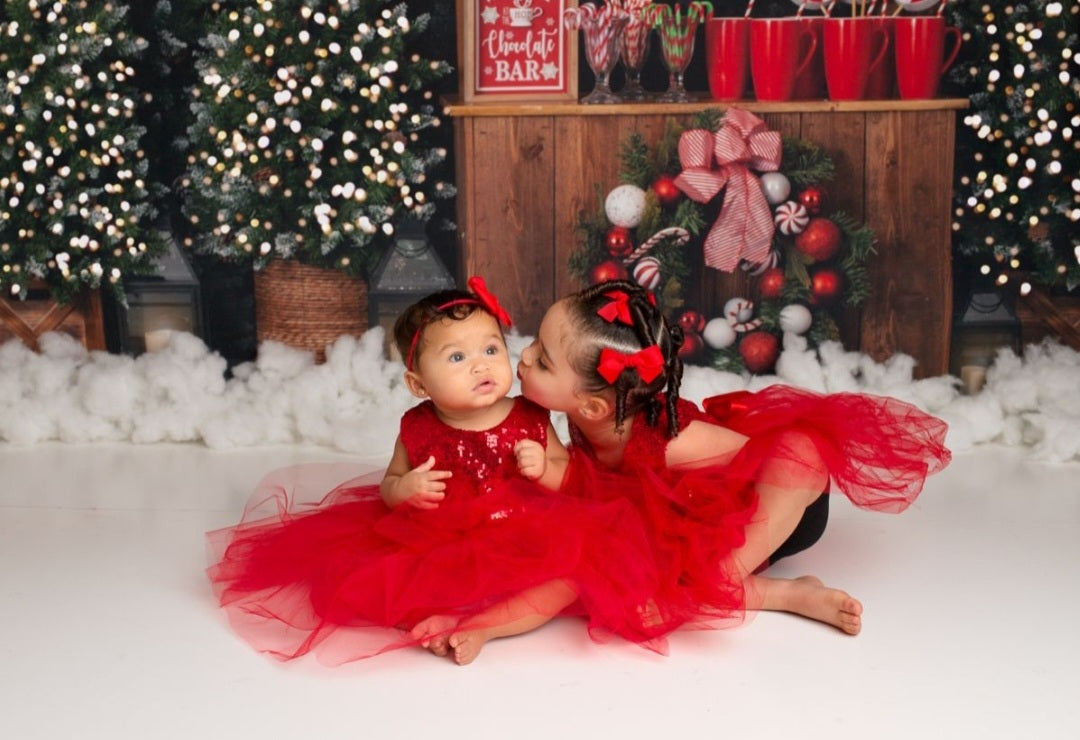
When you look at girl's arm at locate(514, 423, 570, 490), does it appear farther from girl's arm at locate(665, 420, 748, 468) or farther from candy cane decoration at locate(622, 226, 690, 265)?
candy cane decoration at locate(622, 226, 690, 265)

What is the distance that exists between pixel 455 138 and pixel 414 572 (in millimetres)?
1749

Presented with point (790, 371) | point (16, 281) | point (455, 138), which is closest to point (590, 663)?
point (790, 371)

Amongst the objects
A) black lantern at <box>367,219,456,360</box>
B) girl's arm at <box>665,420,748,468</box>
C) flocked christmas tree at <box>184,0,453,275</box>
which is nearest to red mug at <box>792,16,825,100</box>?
flocked christmas tree at <box>184,0,453,275</box>

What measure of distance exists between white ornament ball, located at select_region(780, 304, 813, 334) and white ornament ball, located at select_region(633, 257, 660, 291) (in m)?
0.33

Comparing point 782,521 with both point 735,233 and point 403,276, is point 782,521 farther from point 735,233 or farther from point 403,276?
point 403,276

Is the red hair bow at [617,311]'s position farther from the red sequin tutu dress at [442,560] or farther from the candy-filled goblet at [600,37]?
the candy-filled goblet at [600,37]

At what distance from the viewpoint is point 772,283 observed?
10.6ft

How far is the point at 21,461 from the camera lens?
2.85 m

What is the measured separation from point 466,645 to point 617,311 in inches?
20.8

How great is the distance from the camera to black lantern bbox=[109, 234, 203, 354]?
340 centimetres

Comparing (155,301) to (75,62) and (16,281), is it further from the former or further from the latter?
(75,62)

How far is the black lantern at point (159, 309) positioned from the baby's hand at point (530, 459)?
5.73 feet

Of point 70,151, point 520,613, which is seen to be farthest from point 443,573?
point 70,151

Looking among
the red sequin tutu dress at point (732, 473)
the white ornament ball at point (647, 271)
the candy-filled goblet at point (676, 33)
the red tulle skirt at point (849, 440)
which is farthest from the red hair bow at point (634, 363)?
the candy-filled goblet at point (676, 33)
